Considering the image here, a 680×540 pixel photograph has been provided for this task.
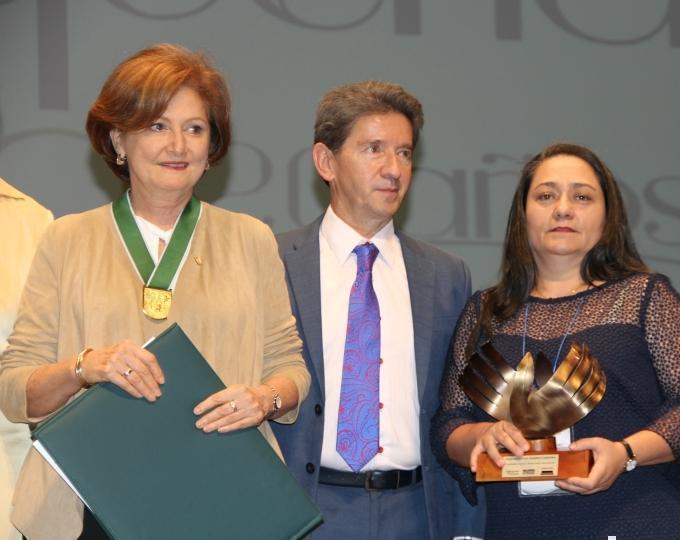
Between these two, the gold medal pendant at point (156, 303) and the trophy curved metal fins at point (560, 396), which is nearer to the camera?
the gold medal pendant at point (156, 303)

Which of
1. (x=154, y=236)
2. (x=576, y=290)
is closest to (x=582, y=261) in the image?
(x=576, y=290)

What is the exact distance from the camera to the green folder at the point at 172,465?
2314mm

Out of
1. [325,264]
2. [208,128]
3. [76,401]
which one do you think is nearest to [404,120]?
[325,264]

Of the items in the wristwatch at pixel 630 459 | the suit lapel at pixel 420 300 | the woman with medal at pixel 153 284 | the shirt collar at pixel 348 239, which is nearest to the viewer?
the woman with medal at pixel 153 284

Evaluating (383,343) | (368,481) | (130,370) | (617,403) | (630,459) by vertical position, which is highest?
(130,370)

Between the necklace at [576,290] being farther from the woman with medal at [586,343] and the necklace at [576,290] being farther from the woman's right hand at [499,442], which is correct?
the woman's right hand at [499,442]

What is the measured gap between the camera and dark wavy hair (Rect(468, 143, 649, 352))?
10.4 ft

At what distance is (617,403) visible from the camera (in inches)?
117

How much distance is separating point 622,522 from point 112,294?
143 centimetres

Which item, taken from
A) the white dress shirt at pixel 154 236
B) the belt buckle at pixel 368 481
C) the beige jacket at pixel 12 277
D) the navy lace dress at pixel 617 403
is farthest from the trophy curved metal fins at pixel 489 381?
the beige jacket at pixel 12 277

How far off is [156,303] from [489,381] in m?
0.91

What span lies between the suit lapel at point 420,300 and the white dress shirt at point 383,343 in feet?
0.11

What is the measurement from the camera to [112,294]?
262cm

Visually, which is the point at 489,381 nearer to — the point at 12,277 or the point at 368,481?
the point at 368,481
